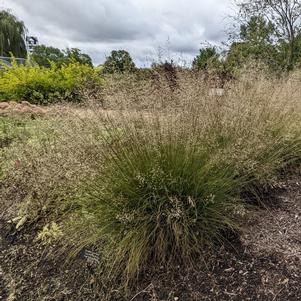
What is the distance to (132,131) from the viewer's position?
2232 mm

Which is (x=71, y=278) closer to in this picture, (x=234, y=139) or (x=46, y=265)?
(x=46, y=265)

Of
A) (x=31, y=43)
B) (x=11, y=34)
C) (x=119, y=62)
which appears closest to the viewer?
→ (x=119, y=62)

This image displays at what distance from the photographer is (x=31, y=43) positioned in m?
24.9

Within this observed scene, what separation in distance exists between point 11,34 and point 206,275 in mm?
23801

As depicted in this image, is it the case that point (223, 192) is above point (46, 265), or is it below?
above

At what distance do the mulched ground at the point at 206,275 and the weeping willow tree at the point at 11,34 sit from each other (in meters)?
22.4

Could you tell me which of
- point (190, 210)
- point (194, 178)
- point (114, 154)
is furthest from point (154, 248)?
point (114, 154)

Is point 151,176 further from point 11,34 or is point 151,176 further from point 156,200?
point 11,34

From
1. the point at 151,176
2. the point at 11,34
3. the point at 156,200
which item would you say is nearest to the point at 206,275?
the point at 156,200

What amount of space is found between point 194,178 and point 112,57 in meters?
1.80

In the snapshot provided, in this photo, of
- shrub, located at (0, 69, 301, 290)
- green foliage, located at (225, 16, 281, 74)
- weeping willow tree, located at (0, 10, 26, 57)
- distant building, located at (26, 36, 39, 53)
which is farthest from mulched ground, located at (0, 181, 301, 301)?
distant building, located at (26, 36, 39, 53)

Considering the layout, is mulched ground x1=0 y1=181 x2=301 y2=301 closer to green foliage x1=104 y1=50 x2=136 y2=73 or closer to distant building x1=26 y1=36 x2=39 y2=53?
green foliage x1=104 y1=50 x2=136 y2=73

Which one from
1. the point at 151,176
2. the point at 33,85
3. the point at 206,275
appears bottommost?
the point at 206,275

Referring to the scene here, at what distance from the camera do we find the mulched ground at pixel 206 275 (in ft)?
5.91
